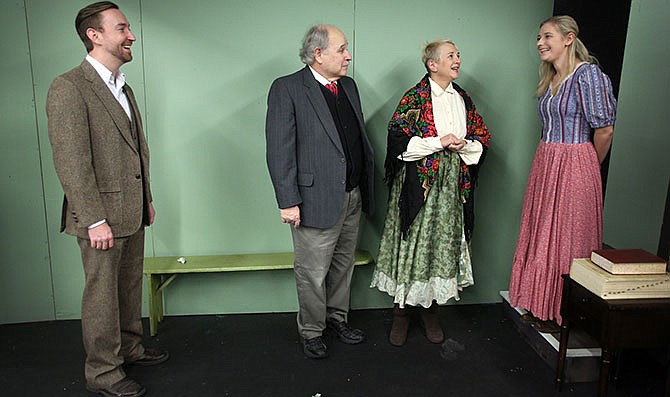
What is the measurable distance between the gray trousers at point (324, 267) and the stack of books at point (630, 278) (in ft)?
4.03

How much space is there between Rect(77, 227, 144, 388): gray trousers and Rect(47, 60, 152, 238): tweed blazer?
0.13 meters

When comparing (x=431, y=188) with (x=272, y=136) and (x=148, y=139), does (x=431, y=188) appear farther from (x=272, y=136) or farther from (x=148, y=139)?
(x=148, y=139)

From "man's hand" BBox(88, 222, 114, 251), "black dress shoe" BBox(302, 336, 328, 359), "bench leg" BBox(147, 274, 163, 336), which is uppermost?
"man's hand" BBox(88, 222, 114, 251)

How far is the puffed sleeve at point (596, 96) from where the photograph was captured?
2.57 metres

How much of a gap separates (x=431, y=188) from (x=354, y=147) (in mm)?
470

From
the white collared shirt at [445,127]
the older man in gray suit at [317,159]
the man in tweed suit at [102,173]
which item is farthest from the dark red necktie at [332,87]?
the man in tweed suit at [102,173]

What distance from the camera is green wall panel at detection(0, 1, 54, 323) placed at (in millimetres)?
3076

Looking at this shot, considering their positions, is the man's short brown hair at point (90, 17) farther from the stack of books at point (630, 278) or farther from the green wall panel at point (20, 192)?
the stack of books at point (630, 278)

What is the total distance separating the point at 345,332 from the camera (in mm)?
3150

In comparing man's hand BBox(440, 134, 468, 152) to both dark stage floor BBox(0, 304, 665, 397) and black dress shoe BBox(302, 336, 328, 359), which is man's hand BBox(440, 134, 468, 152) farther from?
black dress shoe BBox(302, 336, 328, 359)

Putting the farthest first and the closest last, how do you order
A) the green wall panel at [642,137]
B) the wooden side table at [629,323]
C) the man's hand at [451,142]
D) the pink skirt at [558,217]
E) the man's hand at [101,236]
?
the green wall panel at [642,137], the man's hand at [451,142], the pink skirt at [558,217], the man's hand at [101,236], the wooden side table at [629,323]

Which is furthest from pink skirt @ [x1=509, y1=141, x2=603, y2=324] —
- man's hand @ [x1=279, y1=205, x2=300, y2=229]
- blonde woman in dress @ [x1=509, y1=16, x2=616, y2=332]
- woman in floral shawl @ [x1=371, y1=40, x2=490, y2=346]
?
man's hand @ [x1=279, y1=205, x2=300, y2=229]

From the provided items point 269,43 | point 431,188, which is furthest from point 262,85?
point 431,188

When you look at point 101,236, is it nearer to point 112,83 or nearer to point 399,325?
point 112,83
